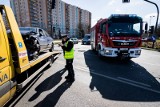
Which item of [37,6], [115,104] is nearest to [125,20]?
[115,104]

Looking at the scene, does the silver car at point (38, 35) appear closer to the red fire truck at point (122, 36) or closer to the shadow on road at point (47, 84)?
the shadow on road at point (47, 84)

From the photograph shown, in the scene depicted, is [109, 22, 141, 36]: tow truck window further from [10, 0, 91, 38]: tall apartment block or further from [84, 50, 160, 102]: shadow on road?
[10, 0, 91, 38]: tall apartment block

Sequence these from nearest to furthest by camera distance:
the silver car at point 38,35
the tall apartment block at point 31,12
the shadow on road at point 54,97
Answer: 1. the shadow on road at point 54,97
2. the silver car at point 38,35
3. the tall apartment block at point 31,12

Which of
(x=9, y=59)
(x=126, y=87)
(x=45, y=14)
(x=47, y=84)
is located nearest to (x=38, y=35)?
(x=47, y=84)

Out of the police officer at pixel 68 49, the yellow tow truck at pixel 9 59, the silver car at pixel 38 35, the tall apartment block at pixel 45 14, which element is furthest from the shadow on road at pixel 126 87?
the tall apartment block at pixel 45 14

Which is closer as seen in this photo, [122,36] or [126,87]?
[126,87]

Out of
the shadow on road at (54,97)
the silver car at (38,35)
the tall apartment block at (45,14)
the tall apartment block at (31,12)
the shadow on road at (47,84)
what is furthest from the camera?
the tall apartment block at (45,14)

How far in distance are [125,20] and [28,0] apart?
77.4 meters

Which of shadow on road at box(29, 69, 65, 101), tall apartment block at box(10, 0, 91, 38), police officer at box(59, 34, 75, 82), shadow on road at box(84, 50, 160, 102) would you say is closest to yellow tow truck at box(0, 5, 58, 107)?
shadow on road at box(29, 69, 65, 101)

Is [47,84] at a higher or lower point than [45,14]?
lower

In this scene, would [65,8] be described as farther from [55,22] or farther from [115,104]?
[115,104]

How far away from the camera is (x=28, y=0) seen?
74.6 metres

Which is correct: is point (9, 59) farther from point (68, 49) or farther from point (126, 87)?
point (126, 87)

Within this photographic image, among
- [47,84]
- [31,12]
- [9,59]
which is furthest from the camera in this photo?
[31,12]
